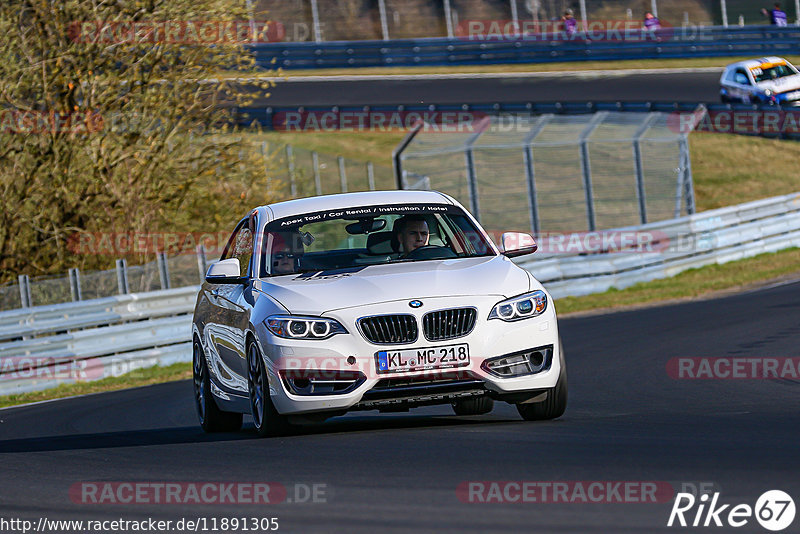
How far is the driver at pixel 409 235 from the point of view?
31.2 feet

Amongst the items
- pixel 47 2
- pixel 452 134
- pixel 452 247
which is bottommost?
pixel 452 134

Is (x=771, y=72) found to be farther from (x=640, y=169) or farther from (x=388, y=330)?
(x=388, y=330)

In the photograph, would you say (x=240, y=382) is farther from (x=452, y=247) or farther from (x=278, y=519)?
(x=278, y=519)

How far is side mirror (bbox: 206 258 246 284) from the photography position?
934 cm

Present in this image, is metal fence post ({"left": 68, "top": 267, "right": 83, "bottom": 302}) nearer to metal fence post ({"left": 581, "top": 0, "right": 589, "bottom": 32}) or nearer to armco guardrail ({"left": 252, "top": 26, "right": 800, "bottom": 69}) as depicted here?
armco guardrail ({"left": 252, "top": 26, "right": 800, "bottom": 69})

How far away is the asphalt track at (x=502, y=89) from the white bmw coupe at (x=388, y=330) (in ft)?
Result: 94.7

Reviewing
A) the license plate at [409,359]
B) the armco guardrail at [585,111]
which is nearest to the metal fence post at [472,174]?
the armco guardrail at [585,111]

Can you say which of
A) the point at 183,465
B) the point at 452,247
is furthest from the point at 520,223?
the point at 183,465

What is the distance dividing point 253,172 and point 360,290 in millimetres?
17459

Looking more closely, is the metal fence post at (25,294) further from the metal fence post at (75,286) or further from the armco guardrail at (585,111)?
the armco guardrail at (585,111)

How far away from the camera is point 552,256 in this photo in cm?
2305

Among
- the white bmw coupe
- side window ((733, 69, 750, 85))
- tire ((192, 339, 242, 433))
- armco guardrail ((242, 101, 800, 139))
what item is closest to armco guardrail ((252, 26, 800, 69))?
armco guardrail ((242, 101, 800, 139))

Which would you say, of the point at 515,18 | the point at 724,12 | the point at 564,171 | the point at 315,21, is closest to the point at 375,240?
the point at 564,171

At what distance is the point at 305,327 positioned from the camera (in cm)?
834
